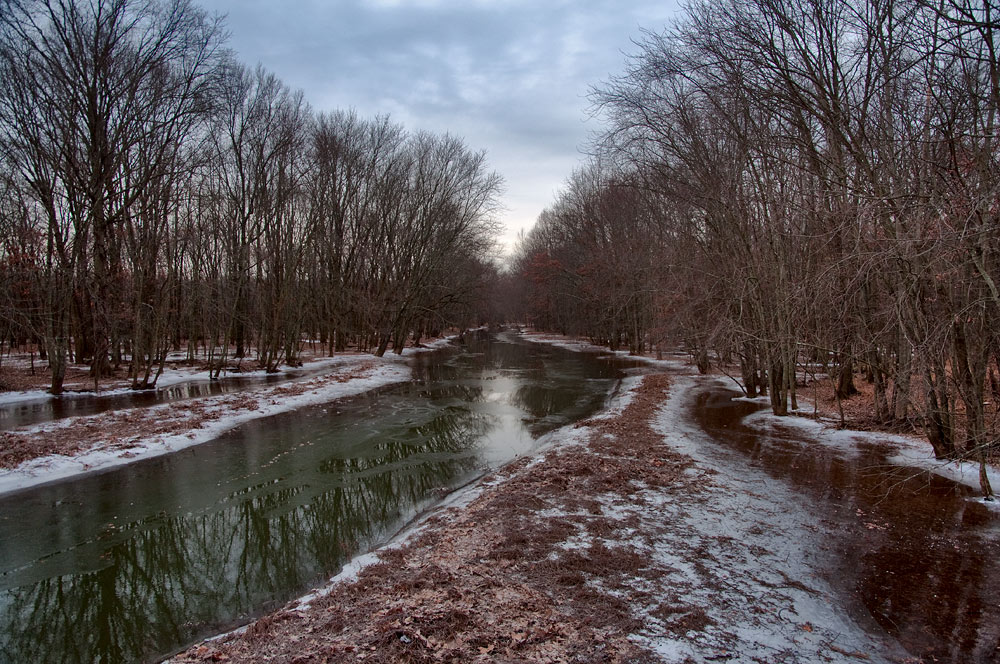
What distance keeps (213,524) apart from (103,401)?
11.4m

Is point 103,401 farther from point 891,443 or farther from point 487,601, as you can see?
point 891,443

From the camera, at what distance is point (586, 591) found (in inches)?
170

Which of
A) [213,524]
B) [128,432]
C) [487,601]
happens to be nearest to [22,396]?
[128,432]

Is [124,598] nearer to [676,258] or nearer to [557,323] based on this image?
[676,258]

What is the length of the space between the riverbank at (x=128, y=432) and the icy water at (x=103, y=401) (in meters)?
0.92

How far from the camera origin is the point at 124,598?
5.03m

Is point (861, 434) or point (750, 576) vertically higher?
point (861, 434)

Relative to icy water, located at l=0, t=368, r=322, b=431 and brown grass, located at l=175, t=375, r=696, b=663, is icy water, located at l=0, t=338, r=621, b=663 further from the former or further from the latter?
icy water, located at l=0, t=368, r=322, b=431

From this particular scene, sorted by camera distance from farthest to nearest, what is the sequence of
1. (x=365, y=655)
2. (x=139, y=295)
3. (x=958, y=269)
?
(x=139, y=295) → (x=958, y=269) → (x=365, y=655)

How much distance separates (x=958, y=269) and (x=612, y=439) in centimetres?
634

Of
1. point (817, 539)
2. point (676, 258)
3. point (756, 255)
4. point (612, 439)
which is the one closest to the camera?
point (817, 539)

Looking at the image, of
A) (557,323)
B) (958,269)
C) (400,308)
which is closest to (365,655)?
(958,269)

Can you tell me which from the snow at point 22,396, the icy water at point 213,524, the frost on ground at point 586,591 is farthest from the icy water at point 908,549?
the snow at point 22,396

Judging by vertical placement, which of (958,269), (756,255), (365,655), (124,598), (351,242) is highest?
(351,242)
